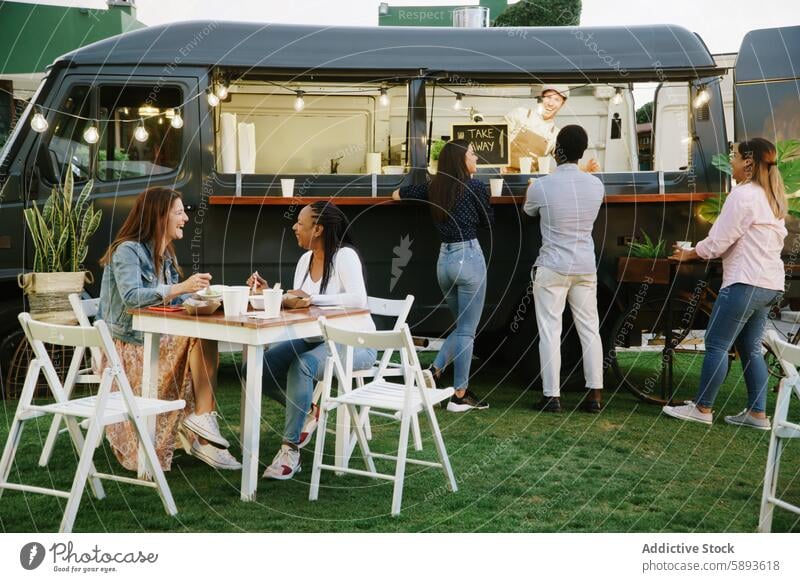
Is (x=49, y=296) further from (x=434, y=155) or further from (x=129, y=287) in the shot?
(x=434, y=155)

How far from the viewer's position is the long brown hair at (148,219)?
167 inches

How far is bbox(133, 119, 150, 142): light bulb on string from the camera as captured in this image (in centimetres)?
586

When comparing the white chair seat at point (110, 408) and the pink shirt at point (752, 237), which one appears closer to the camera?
the white chair seat at point (110, 408)

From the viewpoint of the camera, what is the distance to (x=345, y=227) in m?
4.77

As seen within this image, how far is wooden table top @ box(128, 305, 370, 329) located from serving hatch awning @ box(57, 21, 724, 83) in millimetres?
2317

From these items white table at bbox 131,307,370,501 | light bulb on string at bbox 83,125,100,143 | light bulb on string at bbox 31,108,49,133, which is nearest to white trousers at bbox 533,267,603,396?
white table at bbox 131,307,370,501

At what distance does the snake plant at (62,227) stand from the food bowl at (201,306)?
2055 millimetres

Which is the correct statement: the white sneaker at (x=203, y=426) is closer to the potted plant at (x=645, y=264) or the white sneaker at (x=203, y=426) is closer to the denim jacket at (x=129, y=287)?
the denim jacket at (x=129, y=287)

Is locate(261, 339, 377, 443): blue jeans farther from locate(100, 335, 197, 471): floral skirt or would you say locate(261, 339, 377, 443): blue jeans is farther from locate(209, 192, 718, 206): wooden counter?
locate(209, 192, 718, 206): wooden counter

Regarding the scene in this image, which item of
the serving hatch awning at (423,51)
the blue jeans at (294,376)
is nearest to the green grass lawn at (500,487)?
the blue jeans at (294,376)

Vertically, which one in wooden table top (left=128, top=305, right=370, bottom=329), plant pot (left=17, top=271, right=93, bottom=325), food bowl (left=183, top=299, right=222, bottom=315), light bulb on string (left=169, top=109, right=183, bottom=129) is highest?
light bulb on string (left=169, top=109, right=183, bottom=129)

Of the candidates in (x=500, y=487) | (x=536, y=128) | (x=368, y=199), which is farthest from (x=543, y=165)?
(x=500, y=487)

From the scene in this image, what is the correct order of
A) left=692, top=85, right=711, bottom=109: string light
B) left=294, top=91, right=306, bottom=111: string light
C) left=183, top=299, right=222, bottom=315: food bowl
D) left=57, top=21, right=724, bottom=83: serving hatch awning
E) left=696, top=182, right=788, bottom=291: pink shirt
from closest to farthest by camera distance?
left=183, top=299, right=222, bottom=315: food bowl
left=696, top=182, right=788, bottom=291: pink shirt
left=57, top=21, right=724, bottom=83: serving hatch awning
left=692, top=85, right=711, bottom=109: string light
left=294, top=91, right=306, bottom=111: string light

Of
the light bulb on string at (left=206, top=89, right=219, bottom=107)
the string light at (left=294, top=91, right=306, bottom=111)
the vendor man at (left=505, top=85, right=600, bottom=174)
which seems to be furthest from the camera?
the vendor man at (left=505, top=85, right=600, bottom=174)
